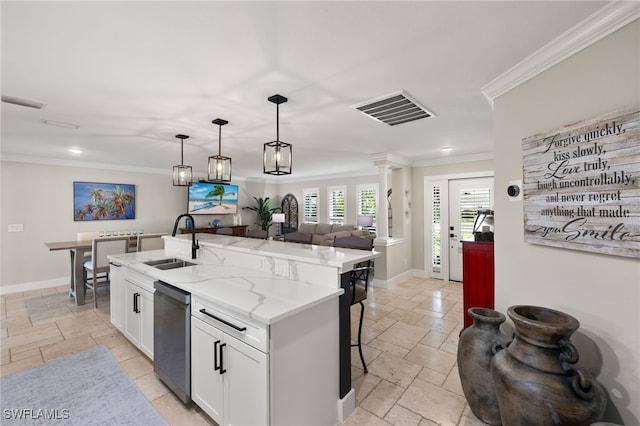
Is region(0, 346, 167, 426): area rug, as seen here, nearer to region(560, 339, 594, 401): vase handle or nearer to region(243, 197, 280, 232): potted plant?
region(560, 339, 594, 401): vase handle

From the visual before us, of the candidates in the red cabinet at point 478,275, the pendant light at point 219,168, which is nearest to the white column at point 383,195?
the red cabinet at point 478,275

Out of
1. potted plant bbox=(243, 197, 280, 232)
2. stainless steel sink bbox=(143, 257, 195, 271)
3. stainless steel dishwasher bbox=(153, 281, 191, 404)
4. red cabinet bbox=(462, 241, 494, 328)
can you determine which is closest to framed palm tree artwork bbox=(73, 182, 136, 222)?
potted plant bbox=(243, 197, 280, 232)

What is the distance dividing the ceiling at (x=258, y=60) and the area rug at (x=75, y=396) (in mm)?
2502

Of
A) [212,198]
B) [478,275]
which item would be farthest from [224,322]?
[212,198]

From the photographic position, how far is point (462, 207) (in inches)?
209

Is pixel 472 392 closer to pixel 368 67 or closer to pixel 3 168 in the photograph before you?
pixel 368 67

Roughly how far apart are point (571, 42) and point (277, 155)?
208cm

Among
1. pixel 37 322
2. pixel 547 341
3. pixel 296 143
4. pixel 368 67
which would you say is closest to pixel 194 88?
pixel 368 67

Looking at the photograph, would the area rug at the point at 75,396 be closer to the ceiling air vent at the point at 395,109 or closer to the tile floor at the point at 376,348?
the tile floor at the point at 376,348

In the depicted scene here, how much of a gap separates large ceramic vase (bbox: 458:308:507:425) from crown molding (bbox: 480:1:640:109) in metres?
1.72

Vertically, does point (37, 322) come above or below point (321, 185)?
below

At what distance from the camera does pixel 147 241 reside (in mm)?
4707

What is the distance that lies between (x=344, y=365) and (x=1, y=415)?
8.32ft

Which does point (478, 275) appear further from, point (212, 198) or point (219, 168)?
point (212, 198)
